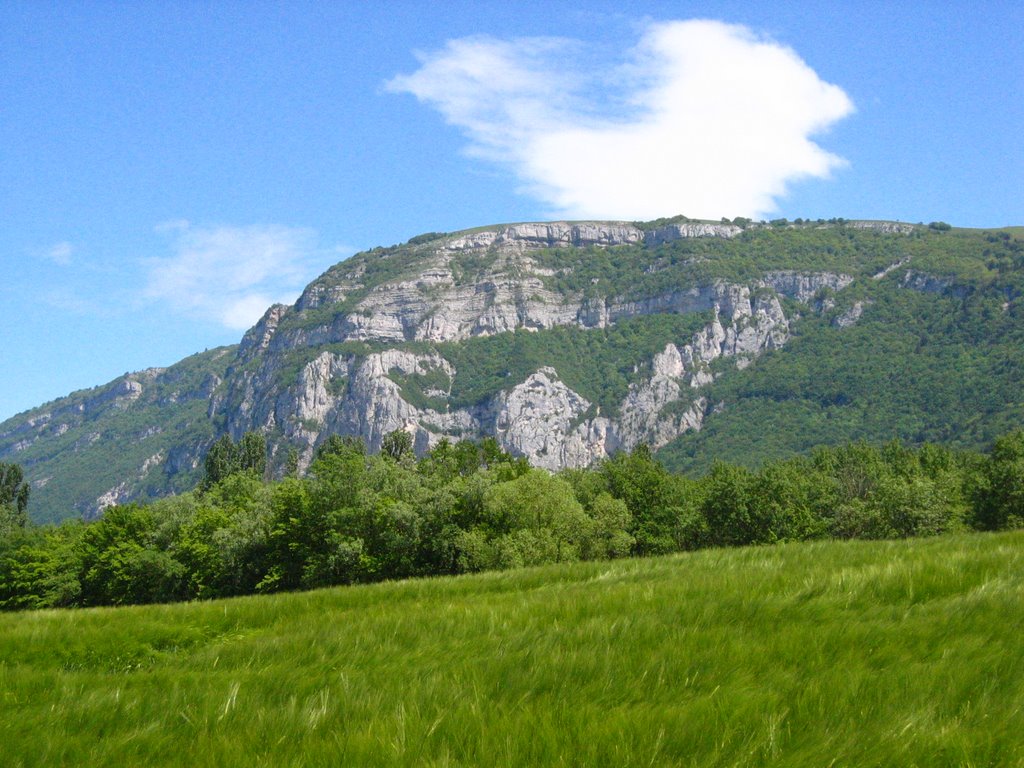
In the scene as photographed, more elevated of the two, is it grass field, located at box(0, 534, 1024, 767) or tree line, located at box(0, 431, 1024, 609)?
grass field, located at box(0, 534, 1024, 767)

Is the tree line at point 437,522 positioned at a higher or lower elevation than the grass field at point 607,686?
lower

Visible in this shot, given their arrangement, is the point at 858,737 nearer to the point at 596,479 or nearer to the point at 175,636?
the point at 175,636

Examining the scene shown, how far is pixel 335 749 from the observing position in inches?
166

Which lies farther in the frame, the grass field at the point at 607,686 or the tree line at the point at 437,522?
the tree line at the point at 437,522

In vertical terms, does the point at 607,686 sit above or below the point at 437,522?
above

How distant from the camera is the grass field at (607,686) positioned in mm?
4180

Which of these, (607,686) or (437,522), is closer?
(607,686)

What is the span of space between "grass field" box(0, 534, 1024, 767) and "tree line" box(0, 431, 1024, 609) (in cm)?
3592

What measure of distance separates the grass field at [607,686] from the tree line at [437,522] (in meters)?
35.9

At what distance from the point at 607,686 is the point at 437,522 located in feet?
159

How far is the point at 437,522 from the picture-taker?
5259cm

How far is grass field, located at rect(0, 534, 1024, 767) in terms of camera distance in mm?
4180

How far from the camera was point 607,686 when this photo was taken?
16.5ft

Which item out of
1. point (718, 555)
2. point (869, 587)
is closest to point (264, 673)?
point (869, 587)
